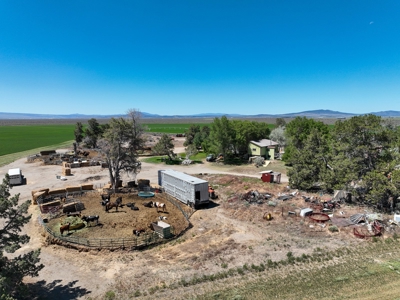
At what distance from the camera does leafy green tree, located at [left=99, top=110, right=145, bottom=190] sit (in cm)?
3675

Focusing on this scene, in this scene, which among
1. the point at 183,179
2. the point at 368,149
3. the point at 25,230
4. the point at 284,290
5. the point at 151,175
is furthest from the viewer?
the point at 151,175

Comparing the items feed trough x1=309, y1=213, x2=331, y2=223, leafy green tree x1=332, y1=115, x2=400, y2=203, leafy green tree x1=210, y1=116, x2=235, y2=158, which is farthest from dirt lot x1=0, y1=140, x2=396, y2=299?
leafy green tree x1=210, y1=116, x2=235, y2=158

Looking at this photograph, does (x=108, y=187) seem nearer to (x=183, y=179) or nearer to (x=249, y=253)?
(x=183, y=179)

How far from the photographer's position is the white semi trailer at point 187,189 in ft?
103

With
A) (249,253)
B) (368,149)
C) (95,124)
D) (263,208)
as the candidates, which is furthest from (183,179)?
(95,124)

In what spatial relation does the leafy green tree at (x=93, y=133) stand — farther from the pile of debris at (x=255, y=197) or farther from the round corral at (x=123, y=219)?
the pile of debris at (x=255, y=197)

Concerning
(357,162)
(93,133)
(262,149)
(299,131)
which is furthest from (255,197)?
(93,133)

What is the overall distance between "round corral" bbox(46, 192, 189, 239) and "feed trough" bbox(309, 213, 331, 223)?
13.1 m

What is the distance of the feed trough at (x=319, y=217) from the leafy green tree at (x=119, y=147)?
25.0 meters

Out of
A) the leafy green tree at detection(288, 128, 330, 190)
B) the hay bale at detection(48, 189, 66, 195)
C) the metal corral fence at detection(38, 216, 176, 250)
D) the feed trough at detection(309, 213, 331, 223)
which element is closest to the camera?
the metal corral fence at detection(38, 216, 176, 250)

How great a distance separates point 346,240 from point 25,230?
3038 cm

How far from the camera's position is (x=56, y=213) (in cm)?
2844

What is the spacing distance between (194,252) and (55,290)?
9988mm

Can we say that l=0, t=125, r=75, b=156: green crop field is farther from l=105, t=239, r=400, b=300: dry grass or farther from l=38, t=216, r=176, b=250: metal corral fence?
l=105, t=239, r=400, b=300: dry grass
